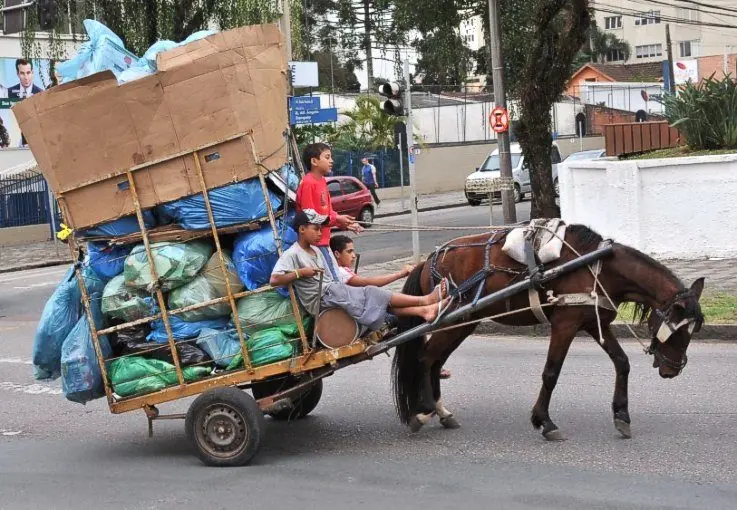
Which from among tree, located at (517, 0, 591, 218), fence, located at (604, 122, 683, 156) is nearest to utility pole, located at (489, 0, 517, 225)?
tree, located at (517, 0, 591, 218)

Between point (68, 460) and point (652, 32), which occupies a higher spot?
point (652, 32)

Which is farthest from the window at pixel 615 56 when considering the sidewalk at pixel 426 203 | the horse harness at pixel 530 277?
the horse harness at pixel 530 277

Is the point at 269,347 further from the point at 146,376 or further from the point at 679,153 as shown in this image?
the point at 679,153

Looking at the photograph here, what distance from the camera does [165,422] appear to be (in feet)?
26.8

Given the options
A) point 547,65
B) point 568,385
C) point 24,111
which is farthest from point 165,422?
point 547,65

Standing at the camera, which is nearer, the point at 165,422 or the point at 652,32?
the point at 165,422

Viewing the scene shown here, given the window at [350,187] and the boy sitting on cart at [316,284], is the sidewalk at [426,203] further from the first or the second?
the boy sitting on cart at [316,284]

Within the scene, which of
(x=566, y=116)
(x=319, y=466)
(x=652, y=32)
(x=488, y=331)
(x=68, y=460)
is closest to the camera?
(x=319, y=466)

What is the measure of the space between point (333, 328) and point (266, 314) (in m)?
0.47

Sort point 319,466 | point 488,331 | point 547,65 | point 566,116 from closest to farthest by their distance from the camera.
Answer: point 319,466 < point 488,331 < point 547,65 < point 566,116

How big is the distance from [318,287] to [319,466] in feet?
3.85

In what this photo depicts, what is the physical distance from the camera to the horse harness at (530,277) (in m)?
6.74

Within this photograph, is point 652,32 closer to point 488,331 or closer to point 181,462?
point 488,331

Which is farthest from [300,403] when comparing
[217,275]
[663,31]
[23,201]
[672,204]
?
[663,31]
